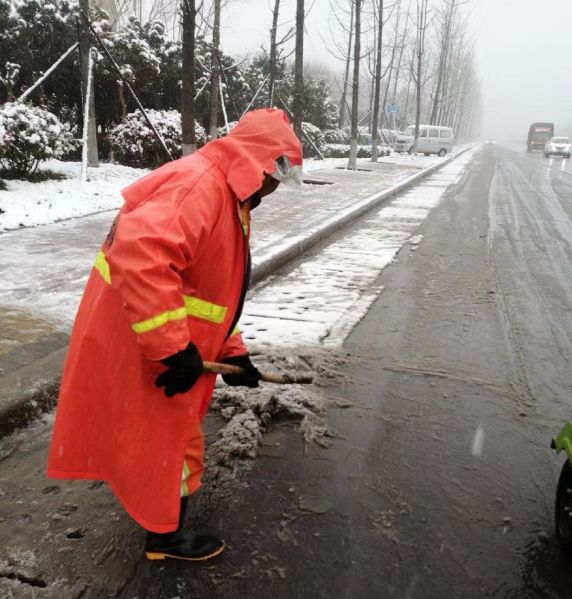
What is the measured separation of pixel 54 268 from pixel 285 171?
153 inches

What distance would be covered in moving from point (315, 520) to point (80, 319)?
124cm

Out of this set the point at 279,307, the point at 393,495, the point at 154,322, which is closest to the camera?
the point at 154,322

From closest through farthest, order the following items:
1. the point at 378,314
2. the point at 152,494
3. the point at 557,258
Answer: the point at 152,494, the point at 378,314, the point at 557,258

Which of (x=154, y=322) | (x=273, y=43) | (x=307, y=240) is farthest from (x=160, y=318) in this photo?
(x=273, y=43)

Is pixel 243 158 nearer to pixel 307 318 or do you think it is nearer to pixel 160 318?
pixel 160 318

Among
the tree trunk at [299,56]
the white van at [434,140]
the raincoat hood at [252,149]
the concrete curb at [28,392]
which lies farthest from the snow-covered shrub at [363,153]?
the raincoat hood at [252,149]

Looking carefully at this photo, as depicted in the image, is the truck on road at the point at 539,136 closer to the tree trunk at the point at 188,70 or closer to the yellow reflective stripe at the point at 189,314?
the tree trunk at the point at 188,70

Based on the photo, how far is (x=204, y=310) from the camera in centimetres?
182

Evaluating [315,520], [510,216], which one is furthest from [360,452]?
[510,216]

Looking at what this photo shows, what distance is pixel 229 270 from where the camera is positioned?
72.1 inches

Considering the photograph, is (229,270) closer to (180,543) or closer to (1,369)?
(180,543)

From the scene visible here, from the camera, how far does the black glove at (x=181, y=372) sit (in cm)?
162

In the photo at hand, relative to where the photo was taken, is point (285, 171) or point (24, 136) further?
point (24, 136)

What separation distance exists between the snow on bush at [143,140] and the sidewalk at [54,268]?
2.59 m
